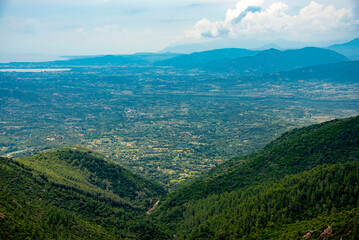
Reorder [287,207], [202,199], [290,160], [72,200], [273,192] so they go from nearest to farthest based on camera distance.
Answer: [287,207], [273,192], [72,200], [202,199], [290,160]

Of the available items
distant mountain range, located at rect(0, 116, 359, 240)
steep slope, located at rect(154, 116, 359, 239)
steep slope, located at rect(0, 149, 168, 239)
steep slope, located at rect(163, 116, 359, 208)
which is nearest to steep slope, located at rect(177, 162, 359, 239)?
steep slope, located at rect(154, 116, 359, 239)

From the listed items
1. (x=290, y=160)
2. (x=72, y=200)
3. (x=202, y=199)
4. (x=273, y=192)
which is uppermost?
(x=290, y=160)

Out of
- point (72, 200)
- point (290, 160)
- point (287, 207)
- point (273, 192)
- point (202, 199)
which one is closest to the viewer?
point (287, 207)

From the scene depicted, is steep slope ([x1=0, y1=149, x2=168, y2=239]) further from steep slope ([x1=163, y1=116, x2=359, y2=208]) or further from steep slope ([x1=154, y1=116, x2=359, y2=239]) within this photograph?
steep slope ([x1=163, y1=116, x2=359, y2=208])

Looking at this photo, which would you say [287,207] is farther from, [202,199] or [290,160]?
[202,199]

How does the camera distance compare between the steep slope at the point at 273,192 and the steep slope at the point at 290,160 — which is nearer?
the steep slope at the point at 273,192

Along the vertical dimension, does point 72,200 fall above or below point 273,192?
below

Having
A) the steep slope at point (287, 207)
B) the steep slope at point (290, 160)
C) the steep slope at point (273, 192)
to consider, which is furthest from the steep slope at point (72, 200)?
the steep slope at point (290, 160)

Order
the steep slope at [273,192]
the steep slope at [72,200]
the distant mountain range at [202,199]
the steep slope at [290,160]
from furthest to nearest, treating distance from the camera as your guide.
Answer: the steep slope at [290,160] < the steep slope at [273,192] < the steep slope at [72,200] < the distant mountain range at [202,199]

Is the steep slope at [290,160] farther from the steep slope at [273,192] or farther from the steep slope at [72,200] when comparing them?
the steep slope at [72,200]

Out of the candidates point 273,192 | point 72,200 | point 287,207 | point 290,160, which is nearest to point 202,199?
point 273,192
